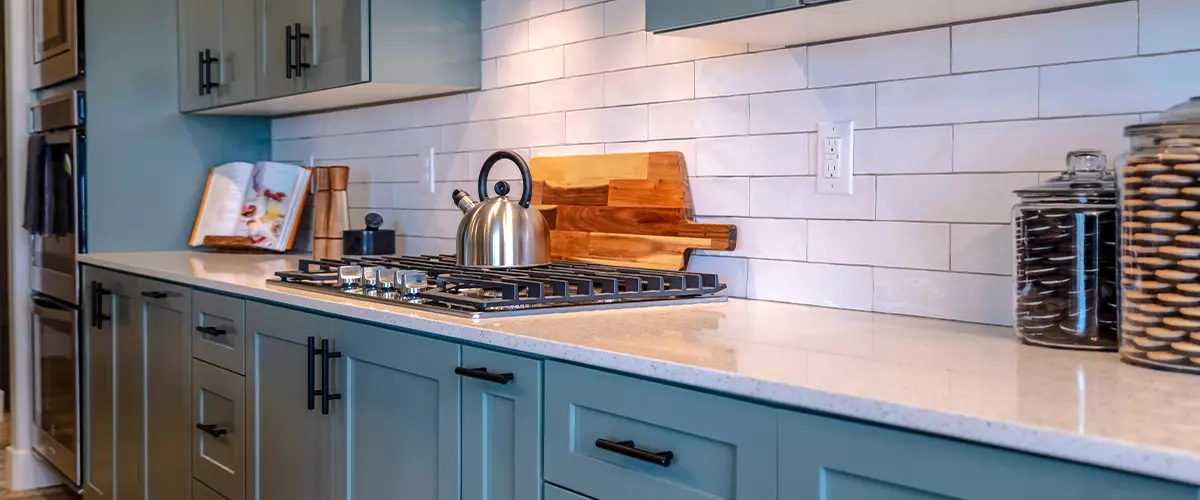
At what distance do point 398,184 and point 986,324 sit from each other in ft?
6.46

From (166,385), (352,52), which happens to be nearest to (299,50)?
(352,52)

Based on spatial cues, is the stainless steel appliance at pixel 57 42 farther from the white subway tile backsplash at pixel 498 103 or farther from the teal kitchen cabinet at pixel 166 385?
the white subway tile backsplash at pixel 498 103

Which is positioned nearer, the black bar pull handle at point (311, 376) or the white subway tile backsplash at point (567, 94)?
the black bar pull handle at point (311, 376)

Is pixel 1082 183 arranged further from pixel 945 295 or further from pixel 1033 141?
pixel 945 295

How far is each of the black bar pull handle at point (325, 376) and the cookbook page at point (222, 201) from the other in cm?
175

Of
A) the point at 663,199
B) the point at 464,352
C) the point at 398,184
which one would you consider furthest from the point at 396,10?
the point at 464,352

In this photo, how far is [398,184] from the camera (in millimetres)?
3070

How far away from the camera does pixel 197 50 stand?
346 cm

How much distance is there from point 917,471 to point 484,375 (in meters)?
0.71

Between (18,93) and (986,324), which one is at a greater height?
(18,93)

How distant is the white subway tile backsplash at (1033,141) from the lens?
1.43 metres

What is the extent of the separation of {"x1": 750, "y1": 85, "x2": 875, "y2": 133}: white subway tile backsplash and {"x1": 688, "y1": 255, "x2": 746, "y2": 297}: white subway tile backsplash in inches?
10.9

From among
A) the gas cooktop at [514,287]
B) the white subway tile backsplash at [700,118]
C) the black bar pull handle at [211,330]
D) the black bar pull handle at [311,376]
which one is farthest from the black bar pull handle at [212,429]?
the white subway tile backsplash at [700,118]

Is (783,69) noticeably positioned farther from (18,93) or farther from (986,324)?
(18,93)
